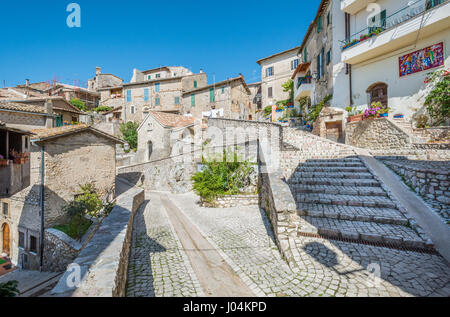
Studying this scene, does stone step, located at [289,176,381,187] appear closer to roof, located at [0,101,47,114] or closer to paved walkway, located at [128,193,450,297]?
paved walkway, located at [128,193,450,297]

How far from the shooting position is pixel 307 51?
2189 cm

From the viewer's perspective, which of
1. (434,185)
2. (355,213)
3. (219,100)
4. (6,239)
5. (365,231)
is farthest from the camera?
(219,100)

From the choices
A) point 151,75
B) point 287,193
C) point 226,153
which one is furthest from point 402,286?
point 151,75

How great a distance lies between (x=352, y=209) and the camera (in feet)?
17.7

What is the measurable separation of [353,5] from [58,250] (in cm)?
2278

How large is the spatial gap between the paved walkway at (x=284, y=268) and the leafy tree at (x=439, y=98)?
9748mm

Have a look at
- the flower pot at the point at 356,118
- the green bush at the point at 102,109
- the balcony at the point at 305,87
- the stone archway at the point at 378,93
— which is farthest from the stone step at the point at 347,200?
the green bush at the point at 102,109

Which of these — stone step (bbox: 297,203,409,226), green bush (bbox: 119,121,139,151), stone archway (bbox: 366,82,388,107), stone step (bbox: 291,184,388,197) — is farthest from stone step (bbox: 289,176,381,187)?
green bush (bbox: 119,121,139,151)

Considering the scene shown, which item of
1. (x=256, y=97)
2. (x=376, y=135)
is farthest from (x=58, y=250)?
(x=256, y=97)

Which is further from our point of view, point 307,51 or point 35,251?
point 307,51

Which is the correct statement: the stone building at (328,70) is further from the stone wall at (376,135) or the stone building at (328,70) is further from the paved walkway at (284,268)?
the paved walkway at (284,268)

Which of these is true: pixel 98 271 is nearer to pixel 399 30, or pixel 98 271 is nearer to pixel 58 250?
pixel 58 250
